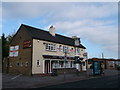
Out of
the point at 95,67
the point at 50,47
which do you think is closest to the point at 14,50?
the point at 50,47

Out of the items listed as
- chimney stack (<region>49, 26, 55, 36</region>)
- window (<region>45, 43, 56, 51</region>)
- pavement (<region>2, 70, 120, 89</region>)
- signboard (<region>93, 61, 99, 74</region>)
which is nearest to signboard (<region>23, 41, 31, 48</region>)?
window (<region>45, 43, 56, 51</region>)

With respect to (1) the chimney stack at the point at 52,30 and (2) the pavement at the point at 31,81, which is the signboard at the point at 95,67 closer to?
(2) the pavement at the point at 31,81

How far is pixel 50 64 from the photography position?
31.2m

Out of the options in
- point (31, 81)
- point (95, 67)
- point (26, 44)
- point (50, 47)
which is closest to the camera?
point (31, 81)

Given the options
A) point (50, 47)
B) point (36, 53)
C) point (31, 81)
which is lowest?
point (31, 81)

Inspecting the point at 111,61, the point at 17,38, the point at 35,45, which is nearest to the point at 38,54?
the point at 35,45

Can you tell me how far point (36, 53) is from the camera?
28516 millimetres

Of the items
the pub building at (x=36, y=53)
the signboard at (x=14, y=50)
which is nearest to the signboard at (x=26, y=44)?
the pub building at (x=36, y=53)

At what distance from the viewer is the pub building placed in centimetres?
2814

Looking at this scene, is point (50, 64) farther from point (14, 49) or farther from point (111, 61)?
point (111, 61)

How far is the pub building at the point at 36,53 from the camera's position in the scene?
2814 centimetres

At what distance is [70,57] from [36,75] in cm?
1137

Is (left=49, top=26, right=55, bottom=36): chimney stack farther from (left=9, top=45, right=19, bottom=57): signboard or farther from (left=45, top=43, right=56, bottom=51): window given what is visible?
(left=9, top=45, right=19, bottom=57): signboard

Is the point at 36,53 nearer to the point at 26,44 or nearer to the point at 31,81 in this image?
the point at 26,44
